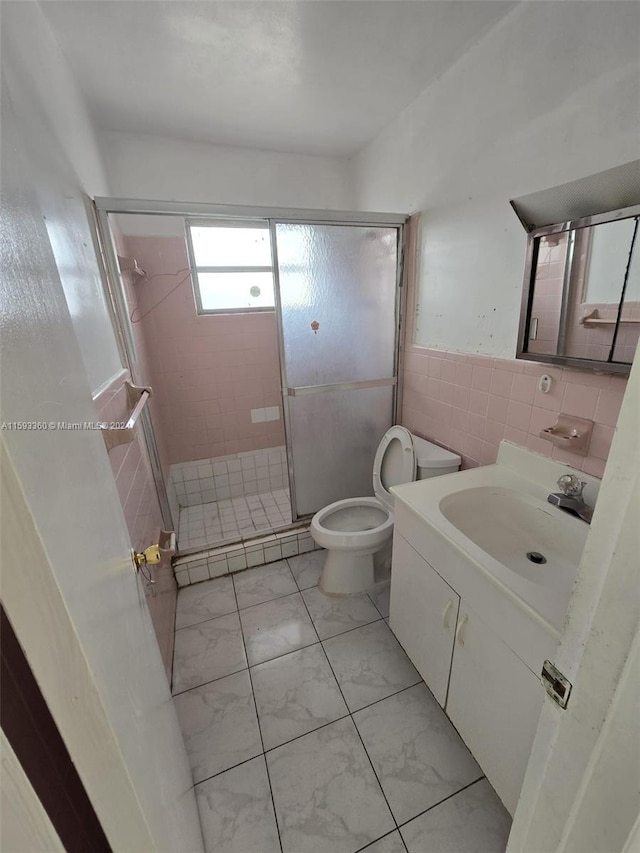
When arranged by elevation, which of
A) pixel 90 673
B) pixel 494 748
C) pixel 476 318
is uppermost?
pixel 476 318

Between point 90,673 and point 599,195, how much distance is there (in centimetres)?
158

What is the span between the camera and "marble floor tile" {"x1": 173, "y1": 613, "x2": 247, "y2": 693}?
1.46 meters

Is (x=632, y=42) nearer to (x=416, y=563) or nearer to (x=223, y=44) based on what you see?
(x=223, y=44)

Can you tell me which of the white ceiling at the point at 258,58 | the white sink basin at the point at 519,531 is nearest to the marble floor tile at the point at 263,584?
the white sink basin at the point at 519,531

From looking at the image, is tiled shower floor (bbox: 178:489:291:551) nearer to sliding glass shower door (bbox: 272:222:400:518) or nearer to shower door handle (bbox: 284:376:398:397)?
sliding glass shower door (bbox: 272:222:400:518)

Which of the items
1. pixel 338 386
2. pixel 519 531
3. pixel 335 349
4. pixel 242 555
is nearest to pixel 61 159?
pixel 335 349

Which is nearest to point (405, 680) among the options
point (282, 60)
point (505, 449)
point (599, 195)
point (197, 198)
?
point (505, 449)

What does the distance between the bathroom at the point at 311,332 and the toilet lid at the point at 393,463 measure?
0.20 m

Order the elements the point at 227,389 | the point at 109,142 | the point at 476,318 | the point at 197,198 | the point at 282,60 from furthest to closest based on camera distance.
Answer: the point at 227,389
the point at 197,198
the point at 109,142
the point at 476,318
the point at 282,60

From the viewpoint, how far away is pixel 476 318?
151 cm

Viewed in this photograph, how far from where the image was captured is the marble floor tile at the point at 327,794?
100 centimetres

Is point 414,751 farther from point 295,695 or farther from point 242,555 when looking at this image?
point 242,555

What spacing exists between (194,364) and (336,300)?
1.27 metres

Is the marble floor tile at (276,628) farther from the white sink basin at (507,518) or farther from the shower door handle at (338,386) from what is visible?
the shower door handle at (338,386)
